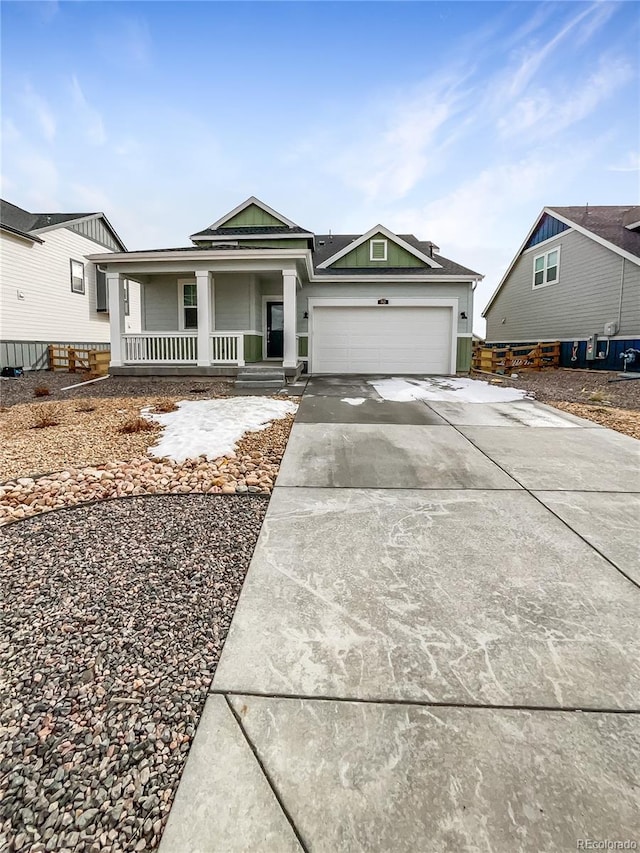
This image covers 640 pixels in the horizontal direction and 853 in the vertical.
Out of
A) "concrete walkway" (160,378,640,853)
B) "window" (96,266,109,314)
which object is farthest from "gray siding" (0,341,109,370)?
"concrete walkway" (160,378,640,853)

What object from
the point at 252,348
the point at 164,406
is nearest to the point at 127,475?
the point at 164,406

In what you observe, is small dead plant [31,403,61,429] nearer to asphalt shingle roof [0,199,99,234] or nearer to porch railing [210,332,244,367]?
porch railing [210,332,244,367]

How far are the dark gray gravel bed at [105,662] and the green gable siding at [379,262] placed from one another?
1285cm

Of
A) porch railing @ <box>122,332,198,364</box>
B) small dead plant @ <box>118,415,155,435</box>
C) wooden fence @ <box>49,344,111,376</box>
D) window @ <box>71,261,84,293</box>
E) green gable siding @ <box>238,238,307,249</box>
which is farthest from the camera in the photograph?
window @ <box>71,261,84,293</box>

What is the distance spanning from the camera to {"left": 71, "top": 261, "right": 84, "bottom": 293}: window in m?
17.6

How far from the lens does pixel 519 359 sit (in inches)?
670

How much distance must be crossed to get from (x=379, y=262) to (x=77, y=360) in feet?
36.9

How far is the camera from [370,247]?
14.6 metres

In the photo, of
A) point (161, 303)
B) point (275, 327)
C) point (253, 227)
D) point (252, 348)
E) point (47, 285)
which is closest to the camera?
point (252, 348)

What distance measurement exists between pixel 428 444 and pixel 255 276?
389 inches

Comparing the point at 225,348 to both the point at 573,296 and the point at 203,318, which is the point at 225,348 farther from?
the point at 573,296

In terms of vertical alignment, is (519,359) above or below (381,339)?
below

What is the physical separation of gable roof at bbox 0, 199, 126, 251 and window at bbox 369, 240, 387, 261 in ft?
A: 38.9

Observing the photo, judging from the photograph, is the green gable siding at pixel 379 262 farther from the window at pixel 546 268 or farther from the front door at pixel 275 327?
the window at pixel 546 268
